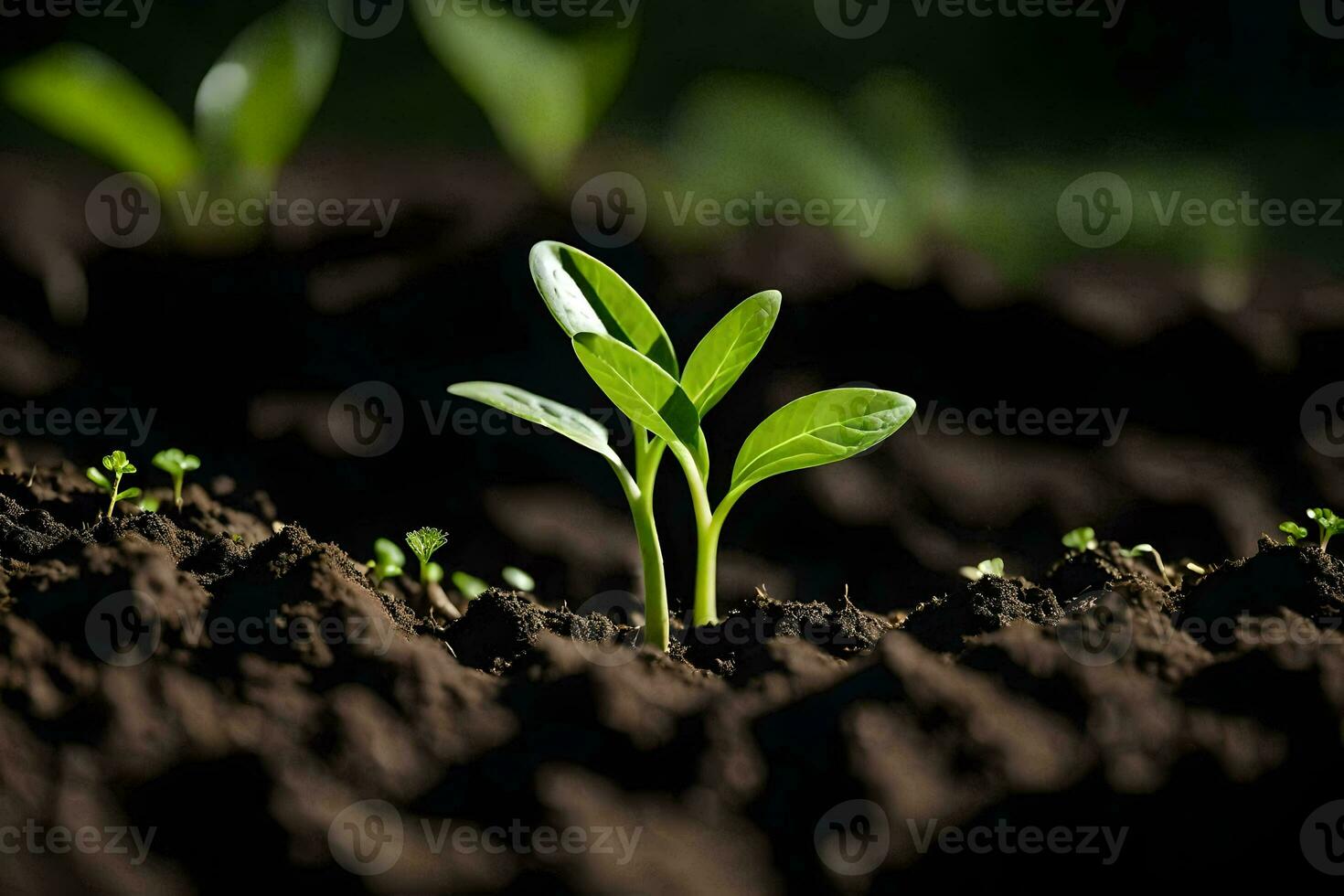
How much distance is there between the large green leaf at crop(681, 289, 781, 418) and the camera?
45.1 inches

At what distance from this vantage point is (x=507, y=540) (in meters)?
1.62

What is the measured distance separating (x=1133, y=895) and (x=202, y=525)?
1.14 meters

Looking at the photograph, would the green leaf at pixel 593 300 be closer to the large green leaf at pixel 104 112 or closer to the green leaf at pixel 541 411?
the green leaf at pixel 541 411

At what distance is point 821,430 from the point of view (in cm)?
111

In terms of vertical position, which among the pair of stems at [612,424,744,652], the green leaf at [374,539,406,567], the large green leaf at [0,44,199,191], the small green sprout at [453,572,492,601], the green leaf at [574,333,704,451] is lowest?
the small green sprout at [453,572,492,601]

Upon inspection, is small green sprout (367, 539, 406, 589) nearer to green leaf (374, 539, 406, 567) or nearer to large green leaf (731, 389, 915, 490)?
green leaf (374, 539, 406, 567)

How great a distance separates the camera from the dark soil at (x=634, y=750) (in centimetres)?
72

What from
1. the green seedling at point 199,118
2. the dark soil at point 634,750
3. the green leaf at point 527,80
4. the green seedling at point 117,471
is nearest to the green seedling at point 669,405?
the dark soil at point 634,750

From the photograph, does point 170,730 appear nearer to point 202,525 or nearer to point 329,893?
point 329,893

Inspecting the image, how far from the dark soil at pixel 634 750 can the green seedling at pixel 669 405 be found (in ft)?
0.84

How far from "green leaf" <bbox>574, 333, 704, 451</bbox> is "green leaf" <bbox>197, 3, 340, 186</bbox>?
41.9 inches

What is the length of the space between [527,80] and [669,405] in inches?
43.0

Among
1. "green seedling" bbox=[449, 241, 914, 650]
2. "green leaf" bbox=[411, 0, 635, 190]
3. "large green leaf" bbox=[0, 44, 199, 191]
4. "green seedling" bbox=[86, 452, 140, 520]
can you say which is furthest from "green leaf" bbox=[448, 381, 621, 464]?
"large green leaf" bbox=[0, 44, 199, 191]

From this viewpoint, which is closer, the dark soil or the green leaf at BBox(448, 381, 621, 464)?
the dark soil
